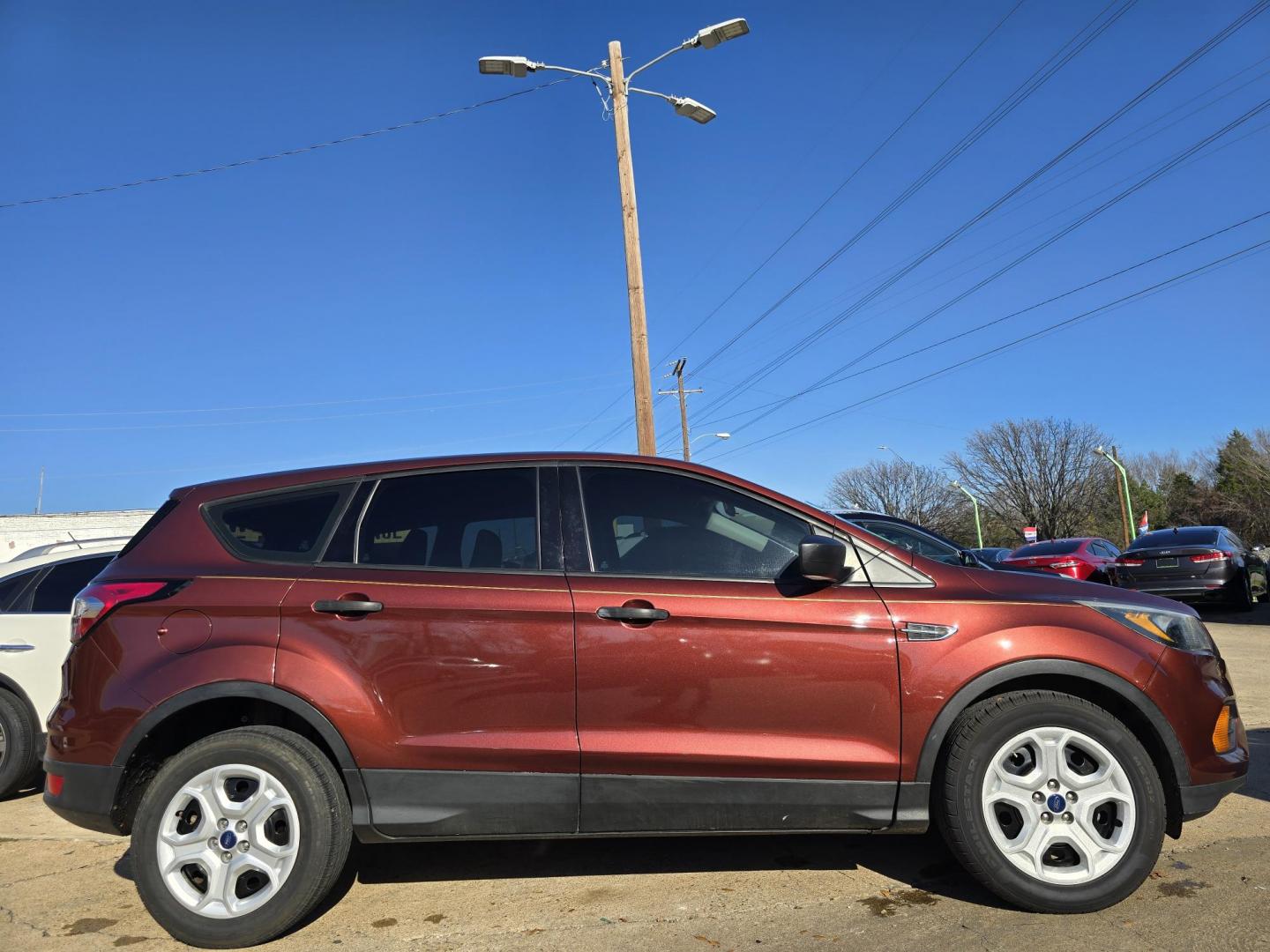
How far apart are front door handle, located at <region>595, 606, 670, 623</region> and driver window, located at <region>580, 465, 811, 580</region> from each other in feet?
0.57

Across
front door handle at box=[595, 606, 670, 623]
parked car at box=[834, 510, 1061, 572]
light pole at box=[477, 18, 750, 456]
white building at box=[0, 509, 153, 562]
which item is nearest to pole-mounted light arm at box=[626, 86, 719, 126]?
light pole at box=[477, 18, 750, 456]

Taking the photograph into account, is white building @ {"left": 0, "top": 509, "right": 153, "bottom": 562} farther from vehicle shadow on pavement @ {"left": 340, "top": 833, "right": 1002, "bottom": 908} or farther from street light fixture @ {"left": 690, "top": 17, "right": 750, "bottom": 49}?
vehicle shadow on pavement @ {"left": 340, "top": 833, "right": 1002, "bottom": 908}

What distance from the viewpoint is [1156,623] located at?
3416mm

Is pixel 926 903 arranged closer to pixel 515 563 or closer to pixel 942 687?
pixel 942 687

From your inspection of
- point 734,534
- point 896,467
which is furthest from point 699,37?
point 896,467

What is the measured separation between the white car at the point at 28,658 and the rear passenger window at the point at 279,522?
2803 millimetres

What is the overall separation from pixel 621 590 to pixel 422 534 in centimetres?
87

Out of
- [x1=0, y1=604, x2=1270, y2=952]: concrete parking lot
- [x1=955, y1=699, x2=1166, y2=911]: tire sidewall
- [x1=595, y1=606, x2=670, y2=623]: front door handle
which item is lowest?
[x1=0, y1=604, x2=1270, y2=952]: concrete parking lot

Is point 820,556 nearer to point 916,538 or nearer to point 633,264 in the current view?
point 916,538

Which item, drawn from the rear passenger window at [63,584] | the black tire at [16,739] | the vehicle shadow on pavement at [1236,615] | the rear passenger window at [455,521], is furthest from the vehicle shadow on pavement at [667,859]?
the vehicle shadow on pavement at [1236,615]

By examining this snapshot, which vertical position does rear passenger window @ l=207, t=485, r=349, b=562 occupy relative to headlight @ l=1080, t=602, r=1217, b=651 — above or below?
above

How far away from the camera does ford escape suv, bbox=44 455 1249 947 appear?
128 inches

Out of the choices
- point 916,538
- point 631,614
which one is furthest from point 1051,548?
point 631,614

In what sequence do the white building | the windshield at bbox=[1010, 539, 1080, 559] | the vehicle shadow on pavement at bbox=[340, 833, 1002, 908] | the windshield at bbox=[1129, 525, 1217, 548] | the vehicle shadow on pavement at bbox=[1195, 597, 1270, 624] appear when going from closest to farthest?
the vehicle shadow on pavement at bbox=[340, 833, 1002, 908], the vehicle shadow on pavement at bbox=[1195, 597, 1270, 624], the windshield at bbox=[1129, 525, 1217, 548], the windshield at bbox=[1010, 539, 1080, 559], the white building
